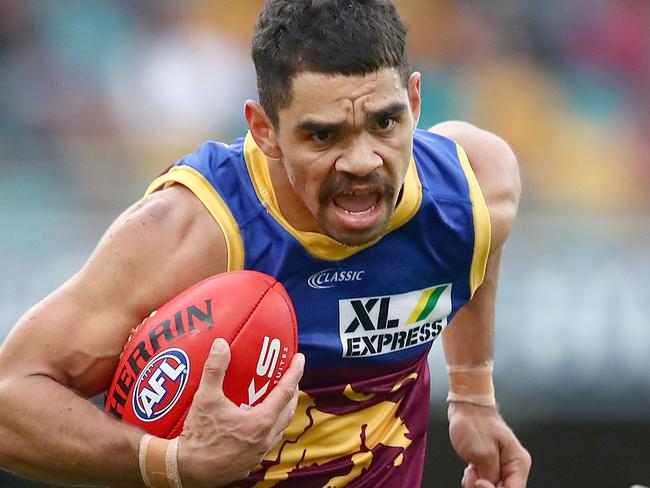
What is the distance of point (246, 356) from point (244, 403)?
125 mm

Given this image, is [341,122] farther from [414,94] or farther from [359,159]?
[414,94]

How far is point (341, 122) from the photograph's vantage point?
11.5ft

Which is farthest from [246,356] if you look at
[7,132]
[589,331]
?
[7,132]

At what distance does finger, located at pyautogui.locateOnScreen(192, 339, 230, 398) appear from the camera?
327cm

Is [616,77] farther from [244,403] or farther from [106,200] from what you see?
[244,403]

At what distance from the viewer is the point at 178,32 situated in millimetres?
10398

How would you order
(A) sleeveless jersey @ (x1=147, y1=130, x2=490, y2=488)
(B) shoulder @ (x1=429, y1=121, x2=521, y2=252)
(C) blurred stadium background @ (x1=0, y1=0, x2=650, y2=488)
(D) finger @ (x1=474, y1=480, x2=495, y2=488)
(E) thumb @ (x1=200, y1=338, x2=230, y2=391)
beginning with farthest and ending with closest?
(C) blurred stadium background @ (x1=0, y1=0, x2=650, y2=488)
(D) finger @ (x1=474, y1=480, x2=495, y2=488)
(B) shoulder @ (x1=429, y1=121, x2=521, y2=252)
(A) sleeveless jersey @ (x1=147, y1=130, x2=490, y2=488)
(E) thumb @ (x1=200, y1=338, x2=230, y2=391)

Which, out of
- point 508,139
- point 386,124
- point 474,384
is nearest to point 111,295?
point 386,124

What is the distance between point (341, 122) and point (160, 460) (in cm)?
103

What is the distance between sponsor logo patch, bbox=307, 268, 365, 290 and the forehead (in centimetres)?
53

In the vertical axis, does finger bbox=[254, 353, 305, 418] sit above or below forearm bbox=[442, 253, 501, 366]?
above

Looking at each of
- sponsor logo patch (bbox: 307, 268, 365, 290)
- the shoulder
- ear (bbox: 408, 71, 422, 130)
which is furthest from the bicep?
the shoulder

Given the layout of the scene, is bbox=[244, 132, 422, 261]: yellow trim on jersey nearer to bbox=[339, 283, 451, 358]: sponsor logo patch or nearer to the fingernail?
bbox=[339, 283, 451, 358]: sponsor logo patch

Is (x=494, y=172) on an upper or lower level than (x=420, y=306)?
upper
